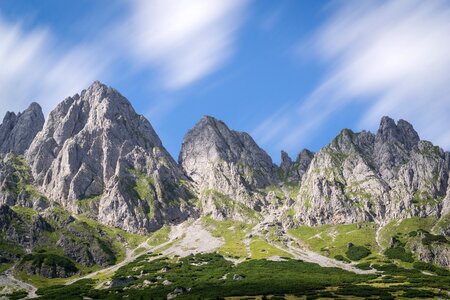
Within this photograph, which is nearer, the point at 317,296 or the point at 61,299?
the point at 317,296

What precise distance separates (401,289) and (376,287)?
35.6 feet

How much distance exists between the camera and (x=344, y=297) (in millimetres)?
163250

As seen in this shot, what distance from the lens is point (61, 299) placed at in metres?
199

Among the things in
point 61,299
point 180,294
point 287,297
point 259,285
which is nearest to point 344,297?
point 287,297

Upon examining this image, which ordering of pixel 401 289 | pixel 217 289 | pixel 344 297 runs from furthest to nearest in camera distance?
pixel 217 289 → pixel 401 289 → pixel 344 297

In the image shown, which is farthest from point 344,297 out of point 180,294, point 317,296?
point 180,294

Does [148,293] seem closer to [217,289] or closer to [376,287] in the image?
[217,289]

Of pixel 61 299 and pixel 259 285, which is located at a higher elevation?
pixel 61 299

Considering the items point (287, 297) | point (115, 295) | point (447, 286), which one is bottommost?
point (447, 286)

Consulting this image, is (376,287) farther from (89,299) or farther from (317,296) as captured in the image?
(89,299)

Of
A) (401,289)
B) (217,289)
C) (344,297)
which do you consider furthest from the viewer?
(217,289)

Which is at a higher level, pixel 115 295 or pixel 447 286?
pixel 115 295

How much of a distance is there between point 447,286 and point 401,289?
2152 cm

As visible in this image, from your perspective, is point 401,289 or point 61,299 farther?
point 61,299
